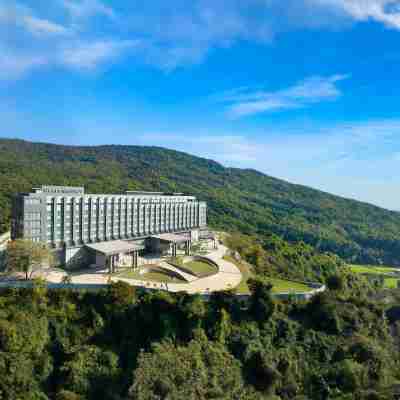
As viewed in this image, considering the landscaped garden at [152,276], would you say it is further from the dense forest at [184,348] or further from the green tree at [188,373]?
the green tree at [188,373]

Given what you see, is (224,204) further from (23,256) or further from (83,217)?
(23,256)

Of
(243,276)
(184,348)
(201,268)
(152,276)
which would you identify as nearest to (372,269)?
(243,276)

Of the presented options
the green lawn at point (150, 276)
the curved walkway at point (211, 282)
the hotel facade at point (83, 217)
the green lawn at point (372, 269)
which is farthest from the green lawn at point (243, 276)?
the green lawn at point (372, 269)

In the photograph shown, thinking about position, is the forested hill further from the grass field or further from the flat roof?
the grass field

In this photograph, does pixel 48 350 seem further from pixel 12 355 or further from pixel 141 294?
pixel 141 294

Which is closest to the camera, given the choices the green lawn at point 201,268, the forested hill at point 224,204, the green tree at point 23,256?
the green tree at point 23,256
